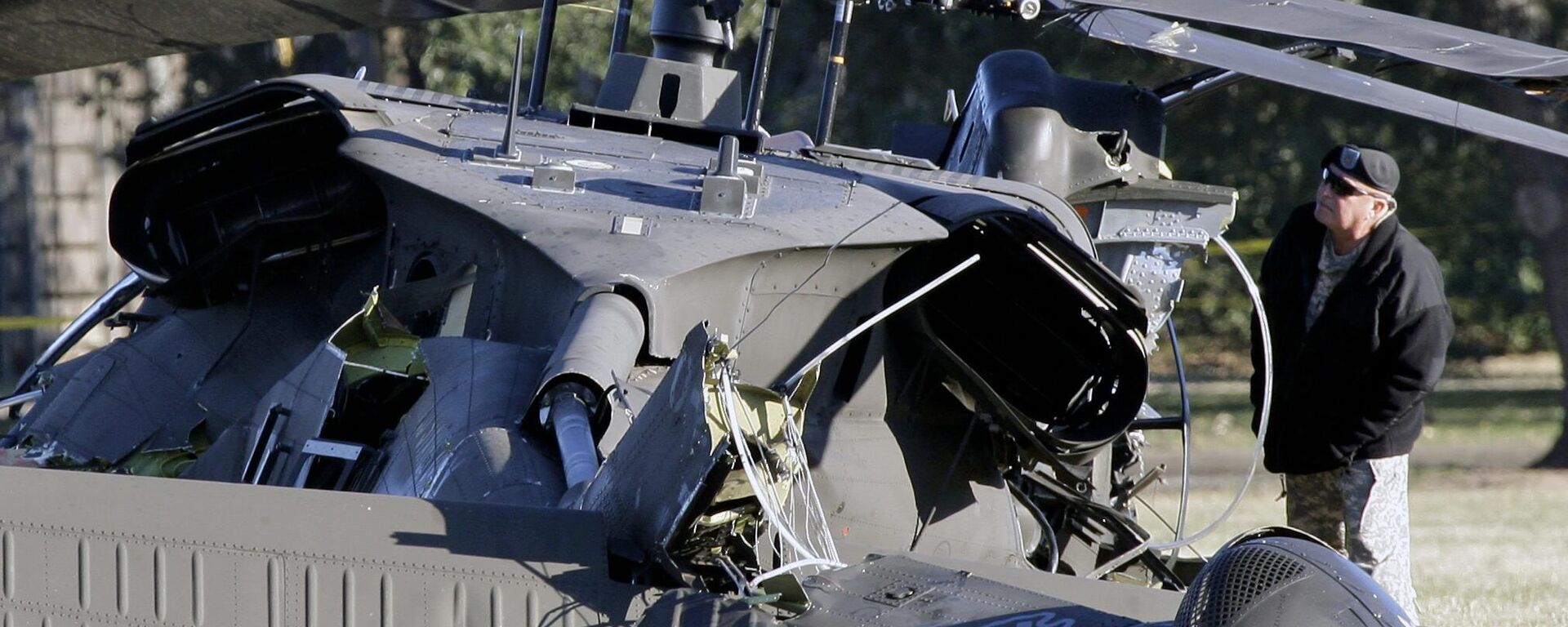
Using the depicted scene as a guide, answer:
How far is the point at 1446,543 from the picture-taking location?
33.8ft

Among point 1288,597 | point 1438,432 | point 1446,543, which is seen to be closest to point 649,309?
point 1288,597

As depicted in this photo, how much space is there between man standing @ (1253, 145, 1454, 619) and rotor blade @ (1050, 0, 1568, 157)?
0.32 meters

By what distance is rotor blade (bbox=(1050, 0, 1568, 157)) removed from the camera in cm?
620

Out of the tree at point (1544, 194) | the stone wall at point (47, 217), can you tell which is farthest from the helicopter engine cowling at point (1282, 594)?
the stone wall at point (47, 217)

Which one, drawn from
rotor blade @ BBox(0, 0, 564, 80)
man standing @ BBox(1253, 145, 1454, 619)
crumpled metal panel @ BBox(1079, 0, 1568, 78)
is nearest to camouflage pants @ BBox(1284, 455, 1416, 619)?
man standing @ BBox(1253, 145, 1454, 619)

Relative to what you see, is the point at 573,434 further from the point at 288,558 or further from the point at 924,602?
the point at 924,602

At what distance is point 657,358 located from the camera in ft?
15.2

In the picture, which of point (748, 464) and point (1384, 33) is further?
point (1384, 33)

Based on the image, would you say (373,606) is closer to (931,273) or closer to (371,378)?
(371,378)

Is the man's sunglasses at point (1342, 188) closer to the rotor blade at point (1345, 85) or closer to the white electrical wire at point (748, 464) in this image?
the rotor blade at point (1345, 85)

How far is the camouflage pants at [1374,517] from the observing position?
5961 mm

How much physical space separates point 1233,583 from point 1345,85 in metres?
3.77

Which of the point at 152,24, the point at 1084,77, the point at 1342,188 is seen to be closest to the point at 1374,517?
the point at 1342,188

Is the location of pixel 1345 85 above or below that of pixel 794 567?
above
